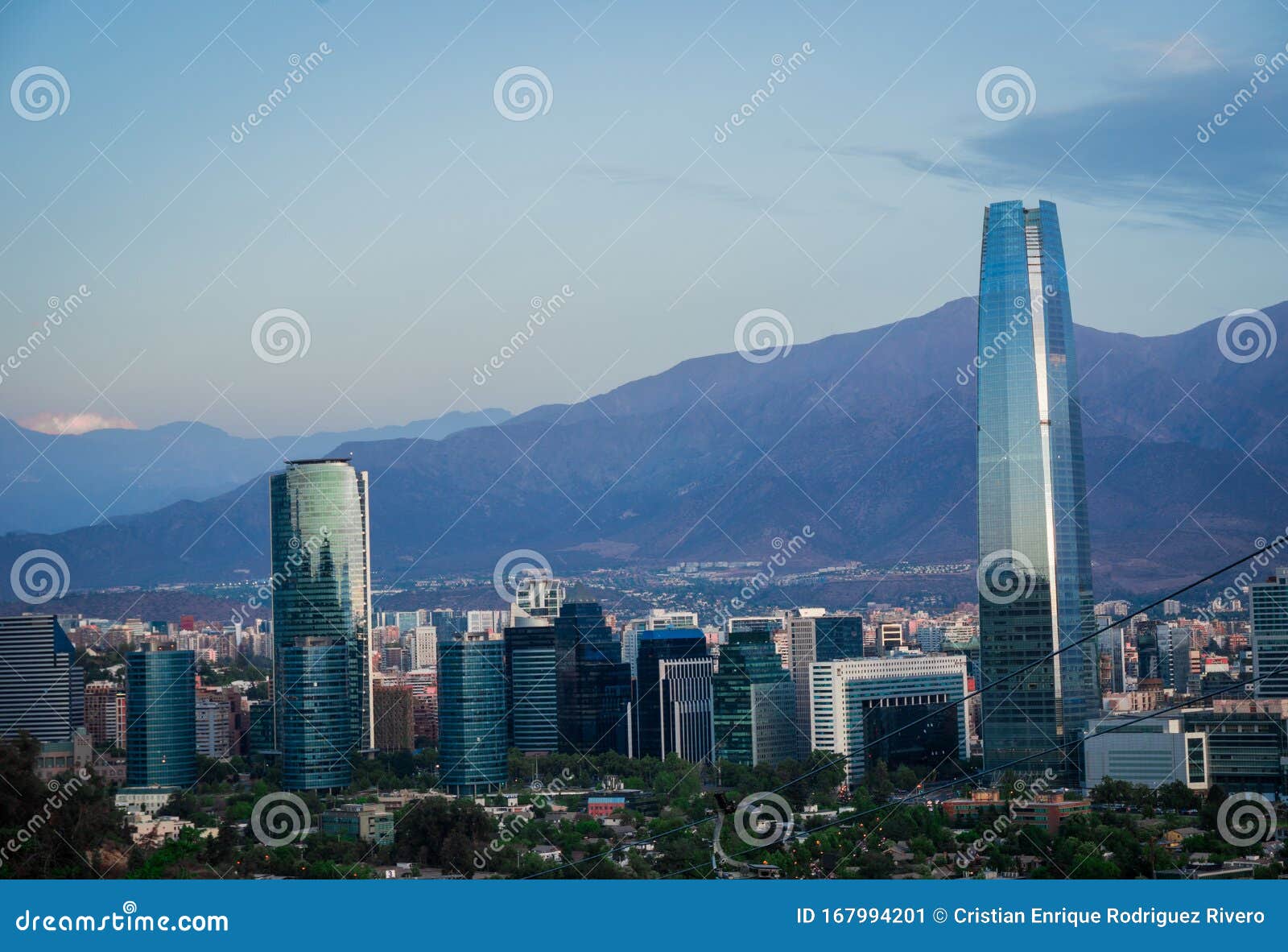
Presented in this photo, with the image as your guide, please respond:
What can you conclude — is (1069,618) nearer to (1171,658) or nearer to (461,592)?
(1171,658)

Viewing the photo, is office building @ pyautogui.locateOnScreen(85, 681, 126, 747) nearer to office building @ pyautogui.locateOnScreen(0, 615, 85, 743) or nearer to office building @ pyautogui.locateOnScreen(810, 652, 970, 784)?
office building @ pyautogui.locateOnScreen(0, 615, 85, 743)

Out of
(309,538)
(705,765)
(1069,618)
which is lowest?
(705,765)

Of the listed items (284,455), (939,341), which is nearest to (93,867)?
(284,455)
